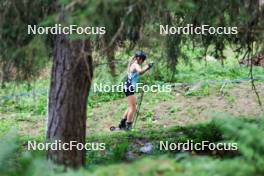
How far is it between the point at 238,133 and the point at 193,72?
524 inches

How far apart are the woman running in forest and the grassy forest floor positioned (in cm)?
33

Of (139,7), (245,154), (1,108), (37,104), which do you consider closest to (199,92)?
(37,104)

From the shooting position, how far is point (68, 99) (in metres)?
5.94

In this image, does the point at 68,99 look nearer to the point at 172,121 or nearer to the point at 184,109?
the point at 172,121

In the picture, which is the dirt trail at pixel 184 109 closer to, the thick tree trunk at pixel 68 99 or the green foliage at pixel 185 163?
the thick tree trunk at pixel 68 99

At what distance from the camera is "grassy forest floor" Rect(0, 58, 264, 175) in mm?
3326

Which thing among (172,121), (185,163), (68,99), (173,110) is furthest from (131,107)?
(185,163)

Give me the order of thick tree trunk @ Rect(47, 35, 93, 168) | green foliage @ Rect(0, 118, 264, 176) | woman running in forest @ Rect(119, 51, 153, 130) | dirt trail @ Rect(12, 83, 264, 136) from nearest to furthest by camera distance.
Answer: green foliage @ Rect(0, 118, 264, 176), thick tree trunk @ Rect(47, 35, 93, 168), woman running in forest @ Rect(119, 51, 153, 130), dirt trail @ Rect(12, 83, 264, 136)

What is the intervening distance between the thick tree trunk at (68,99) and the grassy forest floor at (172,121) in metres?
0.29

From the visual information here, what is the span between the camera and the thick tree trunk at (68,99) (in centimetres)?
582

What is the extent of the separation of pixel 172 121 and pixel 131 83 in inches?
79.1

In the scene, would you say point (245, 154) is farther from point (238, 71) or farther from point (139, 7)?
point (238, 71)

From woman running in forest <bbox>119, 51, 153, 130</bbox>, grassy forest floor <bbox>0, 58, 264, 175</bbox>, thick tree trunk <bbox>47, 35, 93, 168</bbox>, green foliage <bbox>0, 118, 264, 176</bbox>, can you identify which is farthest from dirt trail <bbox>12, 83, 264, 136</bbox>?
green foliage <bbox>0, 118, 264, 176</bbox>

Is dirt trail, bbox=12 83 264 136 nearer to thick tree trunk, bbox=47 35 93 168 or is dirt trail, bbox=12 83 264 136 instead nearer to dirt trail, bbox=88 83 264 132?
dirt trail, bbox=88 83 264 132
